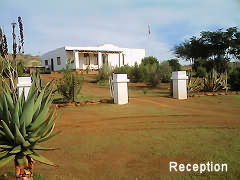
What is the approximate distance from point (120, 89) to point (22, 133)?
6339 millimetres

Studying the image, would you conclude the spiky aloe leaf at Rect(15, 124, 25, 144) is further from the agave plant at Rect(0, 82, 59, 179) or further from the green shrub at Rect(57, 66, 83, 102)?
the green shrub at Rect(57, 66, 83, 102)

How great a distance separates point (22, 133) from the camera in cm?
267

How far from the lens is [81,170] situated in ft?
11.7

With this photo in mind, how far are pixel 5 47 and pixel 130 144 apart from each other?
289 cm

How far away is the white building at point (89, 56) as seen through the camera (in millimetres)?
29375

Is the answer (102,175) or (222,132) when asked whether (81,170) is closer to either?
(102,175)

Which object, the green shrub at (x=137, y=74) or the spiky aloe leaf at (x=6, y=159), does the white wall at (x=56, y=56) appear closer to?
the green shrub at (x=137, y=74)

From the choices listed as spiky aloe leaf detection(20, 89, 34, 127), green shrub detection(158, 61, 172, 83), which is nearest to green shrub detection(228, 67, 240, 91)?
green shrub detection(158, 61, 172, 83)

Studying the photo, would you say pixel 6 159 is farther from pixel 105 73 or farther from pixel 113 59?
pixel 113 59

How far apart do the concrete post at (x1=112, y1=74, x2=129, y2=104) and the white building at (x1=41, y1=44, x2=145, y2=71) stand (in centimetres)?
2026

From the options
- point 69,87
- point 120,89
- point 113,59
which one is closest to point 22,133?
point 120,89

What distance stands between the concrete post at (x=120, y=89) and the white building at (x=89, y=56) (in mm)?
20264

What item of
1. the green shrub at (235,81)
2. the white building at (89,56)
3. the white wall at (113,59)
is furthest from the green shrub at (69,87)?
the white wall at (113,59)

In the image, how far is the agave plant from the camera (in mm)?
2553
